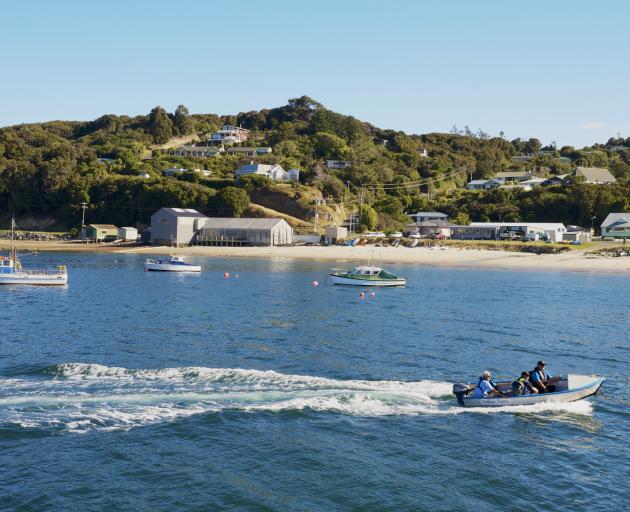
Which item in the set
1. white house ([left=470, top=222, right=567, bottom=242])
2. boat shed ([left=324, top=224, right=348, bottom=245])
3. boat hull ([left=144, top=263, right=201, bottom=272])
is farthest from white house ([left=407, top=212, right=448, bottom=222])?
boat hull ([left=144, top=263, right=201, bottom=272])

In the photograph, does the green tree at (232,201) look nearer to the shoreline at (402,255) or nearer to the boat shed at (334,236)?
the shoreline at (402,255)

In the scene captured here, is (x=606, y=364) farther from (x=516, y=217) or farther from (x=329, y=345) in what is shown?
(x=516, y=217)

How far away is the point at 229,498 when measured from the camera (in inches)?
731

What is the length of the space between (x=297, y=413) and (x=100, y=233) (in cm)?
10685

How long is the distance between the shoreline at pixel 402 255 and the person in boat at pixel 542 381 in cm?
6112

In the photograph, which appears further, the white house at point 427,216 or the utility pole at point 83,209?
the utility pole at point 83,209

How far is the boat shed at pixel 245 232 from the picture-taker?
380 ft

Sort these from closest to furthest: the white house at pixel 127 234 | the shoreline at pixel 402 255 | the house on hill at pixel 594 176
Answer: the shoreline at pixel 402 255
the white house at pixel 127 234
the house on hill at pixel 594 176

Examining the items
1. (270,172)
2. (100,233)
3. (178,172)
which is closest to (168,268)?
(100,233)

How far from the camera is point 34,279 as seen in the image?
6444 cm

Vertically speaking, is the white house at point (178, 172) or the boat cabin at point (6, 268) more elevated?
the white house at point (178, 172)

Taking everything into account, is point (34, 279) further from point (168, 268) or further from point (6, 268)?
point (168, 268)

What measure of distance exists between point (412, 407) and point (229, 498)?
1026 centimetres

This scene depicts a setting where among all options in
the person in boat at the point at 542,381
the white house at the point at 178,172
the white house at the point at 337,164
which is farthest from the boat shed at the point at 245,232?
the person in boat at the point at 542,381
